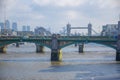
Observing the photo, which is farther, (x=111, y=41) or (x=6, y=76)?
(x=111, y=41)

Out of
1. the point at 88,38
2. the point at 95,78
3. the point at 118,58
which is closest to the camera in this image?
the point at 95,78

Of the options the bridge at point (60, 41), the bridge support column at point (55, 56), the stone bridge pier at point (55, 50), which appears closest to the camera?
the bridge support column at point (55, 56)

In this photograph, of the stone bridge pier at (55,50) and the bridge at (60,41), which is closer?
the stone bridge pier at (55,50)

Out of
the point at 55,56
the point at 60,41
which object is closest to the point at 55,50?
the point at 55,56

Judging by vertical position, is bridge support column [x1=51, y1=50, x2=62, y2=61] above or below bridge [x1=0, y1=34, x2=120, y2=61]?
below

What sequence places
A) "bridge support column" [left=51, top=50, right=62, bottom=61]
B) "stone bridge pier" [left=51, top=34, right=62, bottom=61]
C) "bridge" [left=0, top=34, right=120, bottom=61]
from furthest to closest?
1. "bridge" [left=0, top=34, right=120, bottom=61]
2. "stone bridge pier" [left=51, top=34, right=62, bottom=61]
3. "bridge support column" [left=51, top=50, right=62, bottom=61]

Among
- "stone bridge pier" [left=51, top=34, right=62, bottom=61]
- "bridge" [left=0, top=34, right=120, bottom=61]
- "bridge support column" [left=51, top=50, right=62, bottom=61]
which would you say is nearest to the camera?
"bridge support column" [left=51, top=50, right=62, bottom=61]

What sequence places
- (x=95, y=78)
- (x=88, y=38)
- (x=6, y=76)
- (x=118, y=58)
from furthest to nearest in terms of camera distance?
(x=88, y=38), (x=118, y=58), (x=6, y=76), (x=95, y=78)

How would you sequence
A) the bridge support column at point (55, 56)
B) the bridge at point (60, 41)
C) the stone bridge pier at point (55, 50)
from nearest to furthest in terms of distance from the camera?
Result: the bridge support column at point (55, 56) < the stone bridge pier at point (55, 50) < the bridge at point (60, 41)

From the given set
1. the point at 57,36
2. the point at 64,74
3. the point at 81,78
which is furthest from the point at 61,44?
the point at 81,78

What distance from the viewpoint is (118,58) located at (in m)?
58.3

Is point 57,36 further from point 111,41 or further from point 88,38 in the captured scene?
point 111,41

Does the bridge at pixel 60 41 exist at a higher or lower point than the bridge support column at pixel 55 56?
higher

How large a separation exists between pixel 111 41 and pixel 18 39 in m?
16.4
